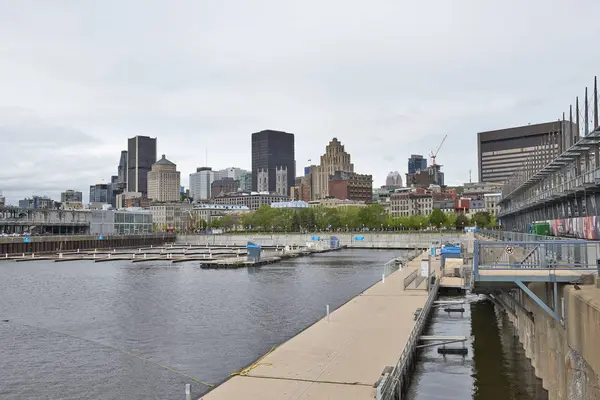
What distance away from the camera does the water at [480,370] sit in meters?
28.3

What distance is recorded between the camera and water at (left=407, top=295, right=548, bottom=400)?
28.3m

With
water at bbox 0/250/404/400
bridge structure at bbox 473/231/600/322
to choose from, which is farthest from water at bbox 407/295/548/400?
water at bbox 0/250/404/400

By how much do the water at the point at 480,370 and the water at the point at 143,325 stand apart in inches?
413

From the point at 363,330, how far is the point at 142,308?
94.4 feet

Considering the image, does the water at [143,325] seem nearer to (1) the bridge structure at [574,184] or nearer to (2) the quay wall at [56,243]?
(1) the bridge structure at [574,184]

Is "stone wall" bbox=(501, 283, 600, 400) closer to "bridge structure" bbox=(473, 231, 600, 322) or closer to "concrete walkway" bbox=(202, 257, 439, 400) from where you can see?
"bridge structure" bbox=(473, 231, 600, 322)

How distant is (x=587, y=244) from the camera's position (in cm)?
2134

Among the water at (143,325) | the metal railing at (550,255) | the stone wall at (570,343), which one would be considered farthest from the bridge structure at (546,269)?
the water at (143,325)

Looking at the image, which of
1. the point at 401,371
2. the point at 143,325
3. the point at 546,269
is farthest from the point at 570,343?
the point at 143,325

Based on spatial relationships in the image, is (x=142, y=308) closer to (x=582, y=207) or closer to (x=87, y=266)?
(x=582, y=207)

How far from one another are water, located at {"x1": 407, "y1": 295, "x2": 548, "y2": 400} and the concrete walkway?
88.9 inches

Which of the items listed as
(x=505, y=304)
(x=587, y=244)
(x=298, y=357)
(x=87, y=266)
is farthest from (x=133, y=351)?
(x=87, y=266)

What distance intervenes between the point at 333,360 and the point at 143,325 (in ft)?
78.6

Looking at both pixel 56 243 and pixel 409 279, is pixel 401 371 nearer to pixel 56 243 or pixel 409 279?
pixel 409 279
